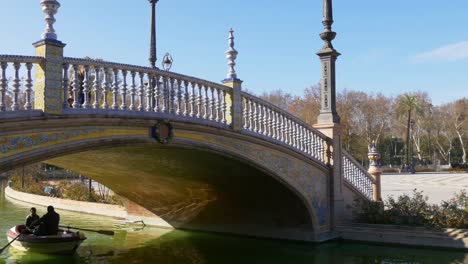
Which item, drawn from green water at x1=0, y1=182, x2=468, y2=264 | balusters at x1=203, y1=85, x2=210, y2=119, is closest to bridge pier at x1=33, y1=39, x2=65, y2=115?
balusters at x1=203, y1=85, x2=210, y2=119

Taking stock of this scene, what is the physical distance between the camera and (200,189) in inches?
590

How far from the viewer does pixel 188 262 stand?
1199 cm

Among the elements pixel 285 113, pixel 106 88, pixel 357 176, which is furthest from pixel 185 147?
pixel 357 176

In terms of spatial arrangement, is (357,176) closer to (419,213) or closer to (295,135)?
(419,213)

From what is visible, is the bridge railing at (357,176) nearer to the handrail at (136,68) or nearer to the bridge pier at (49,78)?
the handrail at (136,68)

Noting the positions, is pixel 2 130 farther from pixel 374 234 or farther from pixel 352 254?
pixel 374 234

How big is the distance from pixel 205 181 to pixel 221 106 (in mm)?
3626

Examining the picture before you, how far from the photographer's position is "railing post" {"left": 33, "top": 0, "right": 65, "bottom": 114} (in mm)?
7504

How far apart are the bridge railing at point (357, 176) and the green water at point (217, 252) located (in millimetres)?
2391

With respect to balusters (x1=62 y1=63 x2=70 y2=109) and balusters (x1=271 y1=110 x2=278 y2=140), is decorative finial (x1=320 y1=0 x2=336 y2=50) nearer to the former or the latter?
balusters (x1=271 y1=110 x2=278 y2=140)

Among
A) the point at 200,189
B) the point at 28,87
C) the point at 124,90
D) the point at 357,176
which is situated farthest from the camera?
the point at 357,176

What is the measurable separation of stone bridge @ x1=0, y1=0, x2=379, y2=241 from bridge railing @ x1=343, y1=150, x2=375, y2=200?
3cm

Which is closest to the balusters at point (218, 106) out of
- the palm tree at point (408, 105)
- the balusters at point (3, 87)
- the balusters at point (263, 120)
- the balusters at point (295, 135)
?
the balusters at point (263, 120)

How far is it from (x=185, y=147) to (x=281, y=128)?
350 cm
